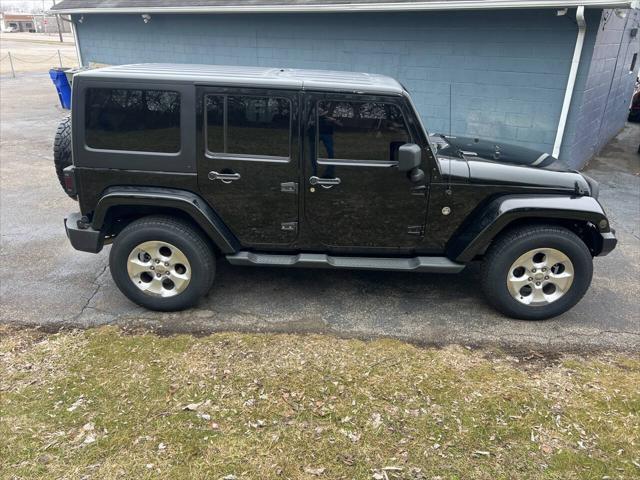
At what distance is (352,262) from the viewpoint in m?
4.09

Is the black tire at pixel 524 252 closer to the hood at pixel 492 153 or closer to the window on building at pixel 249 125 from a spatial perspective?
the hood at pixel 492 153

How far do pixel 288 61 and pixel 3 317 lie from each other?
777 cm

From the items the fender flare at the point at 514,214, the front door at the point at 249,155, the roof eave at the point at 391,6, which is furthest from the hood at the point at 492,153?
the roof eave at the point at 391,6

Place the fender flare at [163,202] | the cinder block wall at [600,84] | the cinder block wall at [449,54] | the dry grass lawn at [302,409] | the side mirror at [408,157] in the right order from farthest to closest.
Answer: the cinder block wall at [449,54]
the cinder block wall at [600,84]
the fender flare at [163,202]
the side mirror at [408,157]
the dry grass lawn at [302,409]

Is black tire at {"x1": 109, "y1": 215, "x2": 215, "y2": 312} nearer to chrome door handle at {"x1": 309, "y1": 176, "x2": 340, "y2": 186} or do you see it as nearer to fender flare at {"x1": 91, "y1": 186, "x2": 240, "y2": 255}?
fender flare at {"x1": 91, "y1": 186, "x2": 240, "y2": 255}

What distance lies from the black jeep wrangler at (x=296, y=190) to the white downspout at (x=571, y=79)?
4.07 metres

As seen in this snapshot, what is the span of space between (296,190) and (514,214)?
5.71 feet

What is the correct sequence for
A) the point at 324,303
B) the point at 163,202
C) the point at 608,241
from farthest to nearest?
the point at 324,303
the point at 608,241
the point at 163,202

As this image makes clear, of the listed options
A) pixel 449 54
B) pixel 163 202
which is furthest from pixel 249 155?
pixel 449 54

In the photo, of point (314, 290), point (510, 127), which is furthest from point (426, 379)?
point (510, 127)

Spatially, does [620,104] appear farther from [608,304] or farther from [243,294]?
[243,294]

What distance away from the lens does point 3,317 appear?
13.1 ft

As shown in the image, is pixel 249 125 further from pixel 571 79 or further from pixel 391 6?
pixel 571 79

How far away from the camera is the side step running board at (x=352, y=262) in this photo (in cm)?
405
